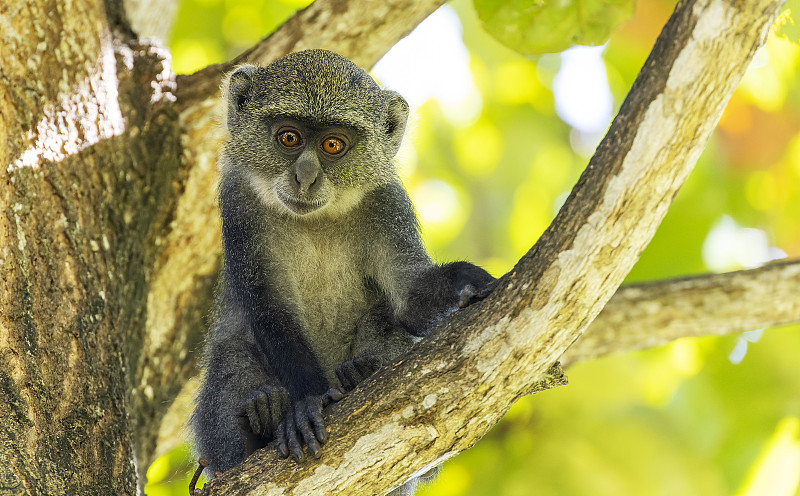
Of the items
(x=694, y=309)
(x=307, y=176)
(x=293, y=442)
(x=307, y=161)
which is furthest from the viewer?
(x=694, y=309)

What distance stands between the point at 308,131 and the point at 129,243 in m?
1.76

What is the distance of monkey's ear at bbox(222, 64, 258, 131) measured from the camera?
705 cm

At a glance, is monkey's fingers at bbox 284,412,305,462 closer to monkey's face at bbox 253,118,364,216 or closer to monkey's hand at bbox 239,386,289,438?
monkey's hand at bbox 239,386,289,438

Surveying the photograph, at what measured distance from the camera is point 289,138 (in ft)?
22.2

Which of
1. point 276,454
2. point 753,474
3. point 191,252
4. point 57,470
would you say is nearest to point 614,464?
point 753,474

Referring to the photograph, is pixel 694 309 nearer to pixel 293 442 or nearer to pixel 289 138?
pixel 289 138

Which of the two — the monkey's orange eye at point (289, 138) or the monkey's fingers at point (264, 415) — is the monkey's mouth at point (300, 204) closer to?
the monkey's orange eye at point (289, 138)

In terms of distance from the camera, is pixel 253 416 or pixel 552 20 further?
pixel 552 20

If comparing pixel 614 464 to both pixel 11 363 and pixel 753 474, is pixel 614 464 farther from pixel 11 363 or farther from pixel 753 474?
pixel 11 363

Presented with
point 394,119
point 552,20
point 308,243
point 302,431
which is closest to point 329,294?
point 308,243

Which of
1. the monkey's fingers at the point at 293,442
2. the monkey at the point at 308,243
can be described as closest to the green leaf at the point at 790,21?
the monkey at the point at 308,243

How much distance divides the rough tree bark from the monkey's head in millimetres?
678

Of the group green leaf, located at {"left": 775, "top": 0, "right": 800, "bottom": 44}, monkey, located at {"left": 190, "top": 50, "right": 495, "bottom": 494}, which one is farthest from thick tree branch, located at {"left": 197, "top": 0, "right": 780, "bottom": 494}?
monkey, located at {"left": 190, "top": 50, "right": 495, "bottom": 494}

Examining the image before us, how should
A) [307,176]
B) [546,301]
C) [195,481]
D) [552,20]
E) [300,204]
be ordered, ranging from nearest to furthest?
[546,301] → [195,481] → [307,176] → [300,204] → [552,20]
